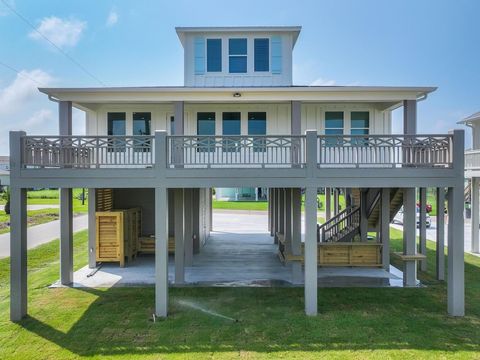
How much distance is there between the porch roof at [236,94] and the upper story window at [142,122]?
55.5 inches

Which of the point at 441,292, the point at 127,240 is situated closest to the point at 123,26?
the point at 127,240

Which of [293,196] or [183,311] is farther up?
[293,196]

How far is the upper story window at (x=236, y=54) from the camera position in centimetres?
1356

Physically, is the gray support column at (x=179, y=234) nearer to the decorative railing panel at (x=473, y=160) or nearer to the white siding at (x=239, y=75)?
the white siding at (x=239, y=75)

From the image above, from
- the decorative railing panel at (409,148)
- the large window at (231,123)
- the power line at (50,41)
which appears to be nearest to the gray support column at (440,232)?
the decorative railing panel at (409,148)

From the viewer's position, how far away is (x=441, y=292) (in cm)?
1045

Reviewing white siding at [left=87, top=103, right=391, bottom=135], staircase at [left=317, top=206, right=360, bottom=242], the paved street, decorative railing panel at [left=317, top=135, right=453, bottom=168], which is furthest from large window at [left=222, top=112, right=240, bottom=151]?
the paved street

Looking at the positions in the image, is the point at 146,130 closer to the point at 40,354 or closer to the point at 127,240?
the point at 127,240

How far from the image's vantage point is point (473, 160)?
16.3 m

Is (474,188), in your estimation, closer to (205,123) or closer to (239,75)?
(239,75)

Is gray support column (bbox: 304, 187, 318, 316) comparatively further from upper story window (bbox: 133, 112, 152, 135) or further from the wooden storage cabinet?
the wooden storage cabinet

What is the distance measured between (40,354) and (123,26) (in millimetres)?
25074

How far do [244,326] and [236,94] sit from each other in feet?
22.4

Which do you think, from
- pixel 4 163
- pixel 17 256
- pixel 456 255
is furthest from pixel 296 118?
pixel 4 163
